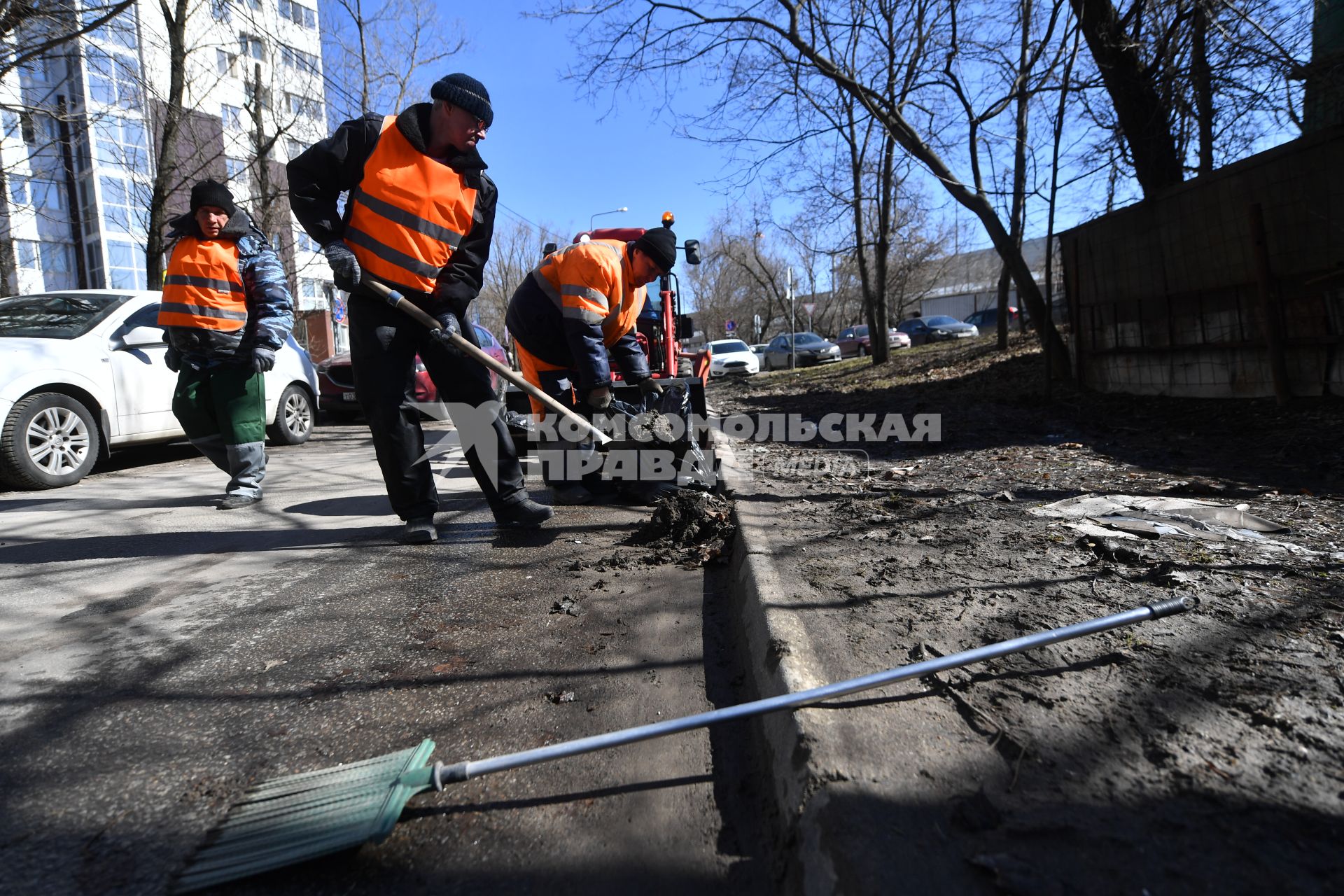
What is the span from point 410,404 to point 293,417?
5.15 meters

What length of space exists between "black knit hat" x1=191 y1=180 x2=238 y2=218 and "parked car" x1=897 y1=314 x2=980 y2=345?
30.0m

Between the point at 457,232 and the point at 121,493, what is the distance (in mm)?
3438

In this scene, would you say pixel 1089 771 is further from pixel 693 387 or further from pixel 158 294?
pixel 158 294

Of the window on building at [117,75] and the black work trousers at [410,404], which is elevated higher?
the window on building at [117,75]

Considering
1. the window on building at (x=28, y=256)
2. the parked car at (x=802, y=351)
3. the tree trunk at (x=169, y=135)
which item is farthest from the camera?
the parked car at (x=802, y=351)

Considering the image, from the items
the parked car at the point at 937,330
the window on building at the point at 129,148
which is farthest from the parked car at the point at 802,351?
the window on building at the point at 129,148

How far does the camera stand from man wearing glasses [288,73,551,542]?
355 cm

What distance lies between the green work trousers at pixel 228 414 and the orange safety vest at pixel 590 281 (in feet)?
6.25

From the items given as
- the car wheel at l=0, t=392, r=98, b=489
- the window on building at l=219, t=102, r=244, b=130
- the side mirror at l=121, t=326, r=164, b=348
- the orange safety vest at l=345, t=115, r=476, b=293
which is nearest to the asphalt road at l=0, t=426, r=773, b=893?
the orange safety vest at l=345, t=115, r=476, b=293

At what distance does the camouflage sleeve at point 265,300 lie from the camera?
470 cm

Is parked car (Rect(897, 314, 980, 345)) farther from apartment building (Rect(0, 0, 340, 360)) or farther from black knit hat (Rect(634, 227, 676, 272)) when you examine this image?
black knit hat (Rect(634, 227, 676, 272))

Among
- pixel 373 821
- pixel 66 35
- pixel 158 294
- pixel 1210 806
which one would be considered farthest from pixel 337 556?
pixel 66 35

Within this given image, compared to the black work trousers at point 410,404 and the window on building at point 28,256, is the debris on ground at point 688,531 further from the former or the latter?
the window on building at point 28,256

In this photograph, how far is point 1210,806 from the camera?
4.65ft
